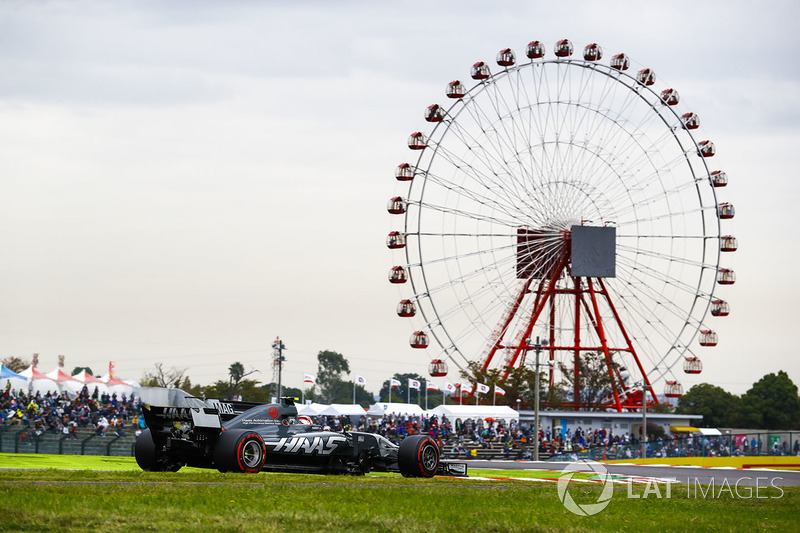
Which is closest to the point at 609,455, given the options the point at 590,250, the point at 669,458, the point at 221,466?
the point at 669,458

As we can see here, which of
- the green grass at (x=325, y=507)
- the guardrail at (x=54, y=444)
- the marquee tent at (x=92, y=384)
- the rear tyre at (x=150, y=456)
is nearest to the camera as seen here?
the green grass at (x=325, y=507)

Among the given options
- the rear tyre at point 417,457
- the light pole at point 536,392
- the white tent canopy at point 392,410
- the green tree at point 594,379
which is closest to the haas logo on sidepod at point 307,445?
the rear tyre at point 417,457

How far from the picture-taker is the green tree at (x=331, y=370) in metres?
179

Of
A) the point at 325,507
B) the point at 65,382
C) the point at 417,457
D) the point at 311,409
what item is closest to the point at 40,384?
the point at 65,382

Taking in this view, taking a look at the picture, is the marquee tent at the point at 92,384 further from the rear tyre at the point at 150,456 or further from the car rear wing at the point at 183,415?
the car rear wing at the point at 183,415

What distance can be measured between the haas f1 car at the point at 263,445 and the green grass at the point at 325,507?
100 centimetres

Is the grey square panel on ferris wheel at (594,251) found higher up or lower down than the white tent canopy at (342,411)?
higher up

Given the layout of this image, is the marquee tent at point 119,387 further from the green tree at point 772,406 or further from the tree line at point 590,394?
the green tree at point 772,406

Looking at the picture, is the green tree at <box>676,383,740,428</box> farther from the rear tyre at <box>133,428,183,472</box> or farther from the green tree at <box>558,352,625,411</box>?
the rear tyre at <box>133,428,183,472</box>

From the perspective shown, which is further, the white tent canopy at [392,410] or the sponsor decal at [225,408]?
the white tent canopy at [392,410]

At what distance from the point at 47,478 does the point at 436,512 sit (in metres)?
7.98

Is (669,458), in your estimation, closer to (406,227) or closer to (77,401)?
(406,227)

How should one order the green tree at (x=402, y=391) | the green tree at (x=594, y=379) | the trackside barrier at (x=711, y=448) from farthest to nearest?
the green tree at (x=402, y=391) < the green tree at (x=594, y=379) < the trackside barrier at (x=711, y=448)

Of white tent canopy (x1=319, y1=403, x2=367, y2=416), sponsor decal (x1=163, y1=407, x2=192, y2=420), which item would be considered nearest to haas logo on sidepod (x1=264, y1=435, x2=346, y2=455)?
sponsor decal (x1=163, y1=407, x2=192, y2=420)
